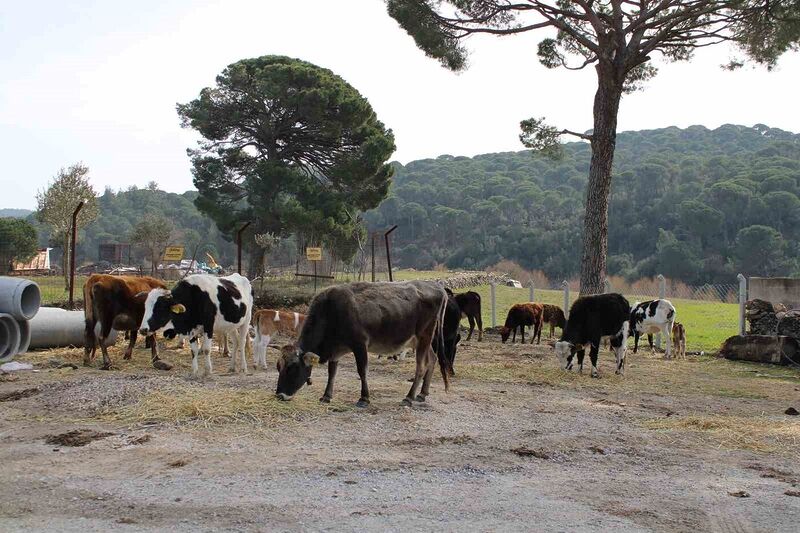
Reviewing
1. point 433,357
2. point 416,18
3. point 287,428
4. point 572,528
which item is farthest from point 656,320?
point 572,528

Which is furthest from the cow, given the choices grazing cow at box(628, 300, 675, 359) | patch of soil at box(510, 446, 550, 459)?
grazing cow at box(628, 300, 675, 359)

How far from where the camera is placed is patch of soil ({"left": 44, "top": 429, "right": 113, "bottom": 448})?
6.87 m

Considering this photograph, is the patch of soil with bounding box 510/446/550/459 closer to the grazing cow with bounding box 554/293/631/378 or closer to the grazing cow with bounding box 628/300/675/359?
the grazing cow with bounding box 554/293/631/378

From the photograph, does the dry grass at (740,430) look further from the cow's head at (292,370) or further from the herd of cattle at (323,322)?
the cow's head at (292,370)

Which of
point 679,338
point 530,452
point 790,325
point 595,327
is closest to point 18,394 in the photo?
point 530,452

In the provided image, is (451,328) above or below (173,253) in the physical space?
below

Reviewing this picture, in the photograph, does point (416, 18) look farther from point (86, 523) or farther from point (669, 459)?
point (86, 523)

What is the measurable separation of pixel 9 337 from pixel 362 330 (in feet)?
22.6

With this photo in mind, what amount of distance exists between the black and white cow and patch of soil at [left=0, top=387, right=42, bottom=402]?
1.89 m

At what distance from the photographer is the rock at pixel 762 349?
15.7 m

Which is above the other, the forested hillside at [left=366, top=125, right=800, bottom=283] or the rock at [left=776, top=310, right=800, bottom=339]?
the forested hillside at [left=366, top=125, right=800, bottom=283]

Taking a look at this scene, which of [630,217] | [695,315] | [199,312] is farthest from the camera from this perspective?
[630,217]

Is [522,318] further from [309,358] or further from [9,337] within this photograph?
[9,337]

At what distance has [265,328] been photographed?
12.7 m
